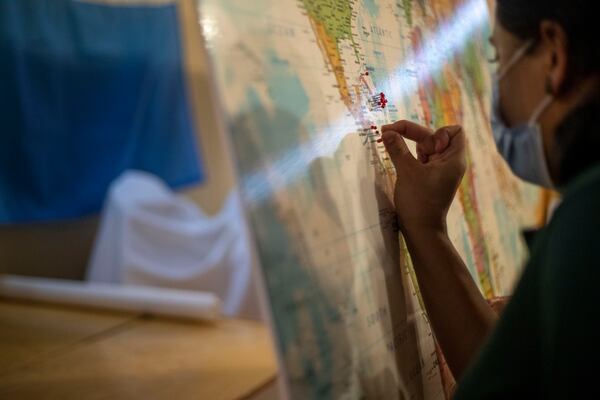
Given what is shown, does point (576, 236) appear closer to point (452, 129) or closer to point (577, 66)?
point (577, 66)

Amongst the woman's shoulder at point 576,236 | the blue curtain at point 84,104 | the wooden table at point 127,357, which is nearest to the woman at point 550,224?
the woman's shoulder at point 576,236

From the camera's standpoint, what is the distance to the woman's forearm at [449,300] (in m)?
0.53

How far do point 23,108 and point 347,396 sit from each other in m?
1.63

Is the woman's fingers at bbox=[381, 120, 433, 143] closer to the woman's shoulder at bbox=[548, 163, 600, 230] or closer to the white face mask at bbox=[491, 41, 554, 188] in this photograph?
the white face mask at bbox=[491, 41, 554, 188]

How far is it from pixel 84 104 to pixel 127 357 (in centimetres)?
113

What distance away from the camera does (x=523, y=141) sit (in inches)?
18.3

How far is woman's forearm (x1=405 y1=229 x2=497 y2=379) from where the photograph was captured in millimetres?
530

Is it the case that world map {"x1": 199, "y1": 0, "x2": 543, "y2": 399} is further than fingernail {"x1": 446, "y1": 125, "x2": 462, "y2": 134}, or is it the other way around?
fingernail {"x1": 446, "y1": 125, "x2": 462, "y2": 134}

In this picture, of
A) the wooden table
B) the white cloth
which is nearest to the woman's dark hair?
the wooden table

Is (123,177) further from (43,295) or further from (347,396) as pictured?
(347,396)

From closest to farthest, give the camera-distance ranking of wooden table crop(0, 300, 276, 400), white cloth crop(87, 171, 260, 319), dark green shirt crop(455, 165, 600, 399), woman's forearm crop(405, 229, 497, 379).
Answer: dark green shirt crop(455, 165, 600, 399) → woman's forearm crop(405, 229, 497, 379) → wooden table crop(0, 300, 276, 400) → white cloth crop(87, 171, 260, 319)

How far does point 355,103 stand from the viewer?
1.69ft

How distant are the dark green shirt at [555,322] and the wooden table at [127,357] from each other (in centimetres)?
58

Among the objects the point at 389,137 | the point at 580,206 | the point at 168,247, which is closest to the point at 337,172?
the point at 389,137
